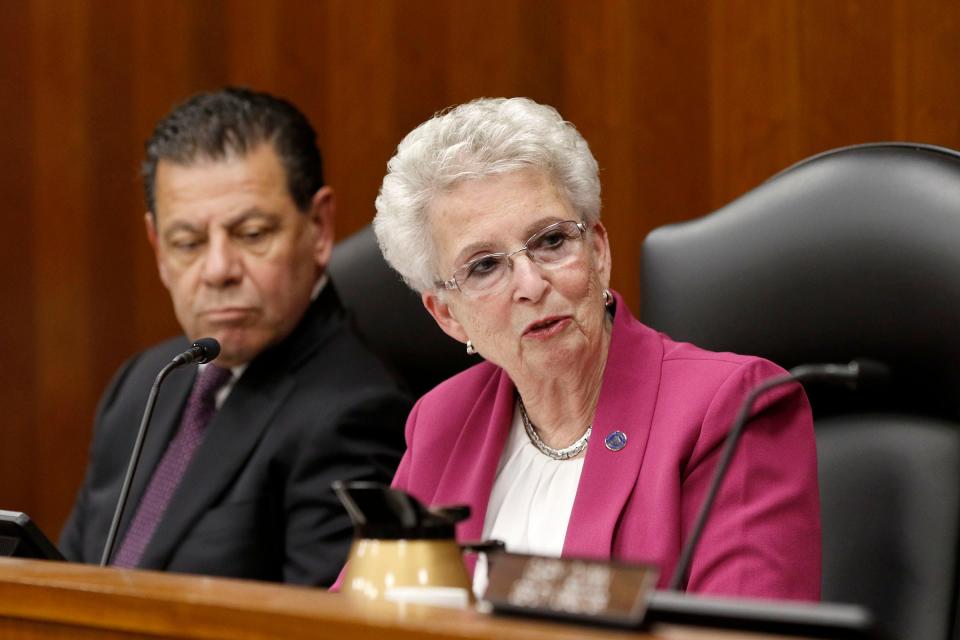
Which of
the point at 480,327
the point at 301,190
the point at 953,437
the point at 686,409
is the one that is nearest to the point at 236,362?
the point at 301,190

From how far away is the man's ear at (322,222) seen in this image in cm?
279

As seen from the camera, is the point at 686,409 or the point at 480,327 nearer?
the point at 686,409

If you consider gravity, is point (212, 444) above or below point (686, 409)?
below

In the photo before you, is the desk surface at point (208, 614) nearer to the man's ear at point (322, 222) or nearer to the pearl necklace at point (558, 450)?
the pearl necklace at point (558, 450)

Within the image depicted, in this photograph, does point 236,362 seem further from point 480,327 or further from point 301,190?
point 480,327

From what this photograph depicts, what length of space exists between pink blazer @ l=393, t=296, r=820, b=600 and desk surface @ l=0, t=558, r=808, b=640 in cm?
66

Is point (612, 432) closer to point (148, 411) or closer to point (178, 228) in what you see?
point (148, 411)

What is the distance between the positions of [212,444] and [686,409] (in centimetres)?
115

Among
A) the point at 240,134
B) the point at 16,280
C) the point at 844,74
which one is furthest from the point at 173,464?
the point at 844,74

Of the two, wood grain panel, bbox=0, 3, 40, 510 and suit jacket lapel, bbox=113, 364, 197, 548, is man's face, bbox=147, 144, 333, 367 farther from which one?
wood grain panel, bbox=0, 3, 40, 510

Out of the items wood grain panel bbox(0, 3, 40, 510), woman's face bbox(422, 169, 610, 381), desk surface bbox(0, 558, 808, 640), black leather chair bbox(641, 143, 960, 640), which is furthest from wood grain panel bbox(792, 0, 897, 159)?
wood grain panel bbox(0, 3, 40, 510)

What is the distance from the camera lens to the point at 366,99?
3441mm

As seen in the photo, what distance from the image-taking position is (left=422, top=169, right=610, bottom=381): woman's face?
1874 mm

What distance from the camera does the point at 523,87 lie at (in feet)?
10.4
